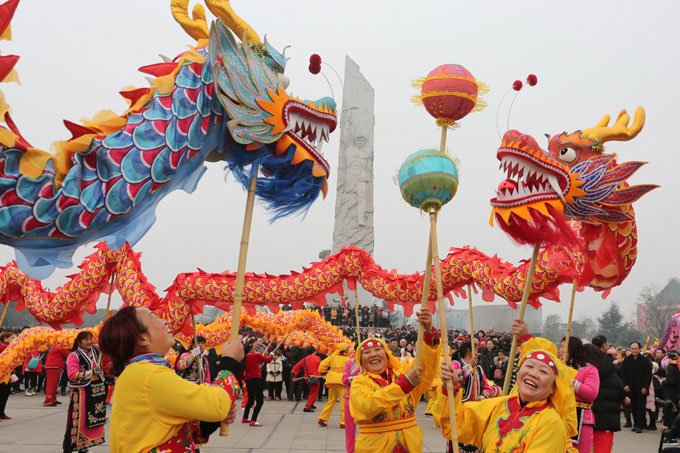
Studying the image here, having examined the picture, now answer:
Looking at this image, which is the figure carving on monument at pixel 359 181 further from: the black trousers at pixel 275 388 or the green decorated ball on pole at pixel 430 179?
the green decorated ball on pole at pixel 430 179

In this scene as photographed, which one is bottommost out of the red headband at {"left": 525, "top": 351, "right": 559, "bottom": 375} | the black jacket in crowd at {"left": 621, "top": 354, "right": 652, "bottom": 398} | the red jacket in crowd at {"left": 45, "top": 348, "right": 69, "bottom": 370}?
the red jacket in crowd at {"left": 45, "top": 348, "right": 69, "bottom": 370}

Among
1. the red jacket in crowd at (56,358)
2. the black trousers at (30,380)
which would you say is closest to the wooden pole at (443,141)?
the red jacket in crowd at (56,358)

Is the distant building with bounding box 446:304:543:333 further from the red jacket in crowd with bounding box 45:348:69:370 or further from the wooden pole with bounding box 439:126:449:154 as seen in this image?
the wooden pole with bounding box 439:126:449:154

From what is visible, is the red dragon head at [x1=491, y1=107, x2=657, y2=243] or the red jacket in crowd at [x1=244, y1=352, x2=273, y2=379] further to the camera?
the red jacket in crowd at [x1=244, y1=352, x2=273, y2=379]

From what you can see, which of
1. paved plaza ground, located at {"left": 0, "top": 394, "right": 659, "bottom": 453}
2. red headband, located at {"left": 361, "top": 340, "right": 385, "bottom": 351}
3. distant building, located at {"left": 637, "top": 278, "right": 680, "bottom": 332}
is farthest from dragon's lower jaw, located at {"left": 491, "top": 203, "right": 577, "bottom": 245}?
distant building, located at {"left": 637, "top": 278, "right": 680, "bottom": 332}

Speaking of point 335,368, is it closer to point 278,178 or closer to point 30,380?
point 278,178

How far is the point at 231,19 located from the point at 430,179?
1.71 meters

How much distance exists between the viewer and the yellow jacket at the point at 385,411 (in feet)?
11.5

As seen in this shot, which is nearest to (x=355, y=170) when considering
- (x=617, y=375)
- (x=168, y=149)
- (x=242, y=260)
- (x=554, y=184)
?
(x=617, y=375)

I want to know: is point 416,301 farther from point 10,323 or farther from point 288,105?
point 10,323

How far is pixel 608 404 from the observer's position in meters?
5.22

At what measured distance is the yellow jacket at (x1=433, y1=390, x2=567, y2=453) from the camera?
104 inches

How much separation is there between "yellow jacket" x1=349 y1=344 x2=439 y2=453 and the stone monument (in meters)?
23.1

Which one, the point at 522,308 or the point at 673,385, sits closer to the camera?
the point at 522,308
